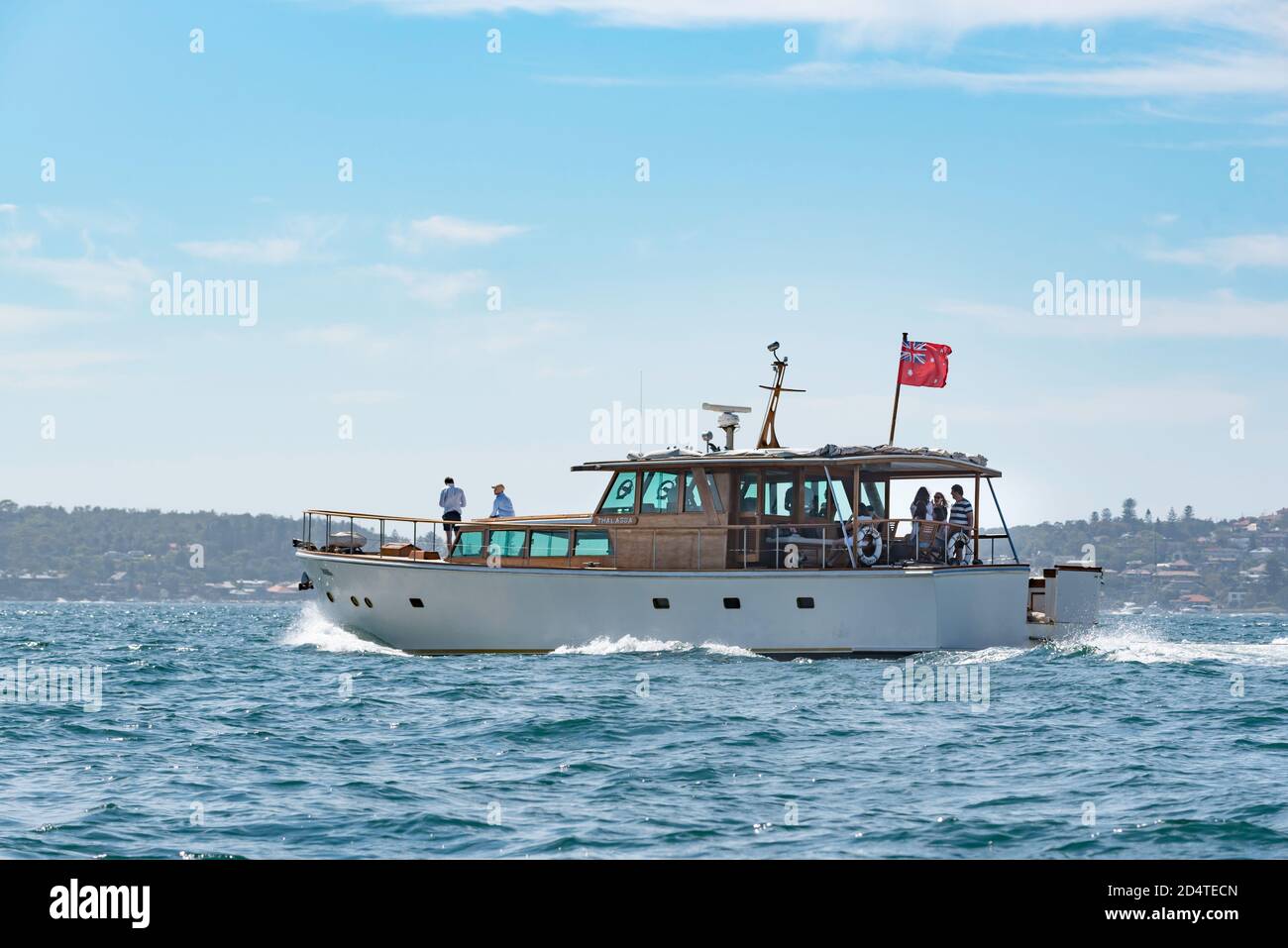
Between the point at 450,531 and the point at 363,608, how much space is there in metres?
2.38

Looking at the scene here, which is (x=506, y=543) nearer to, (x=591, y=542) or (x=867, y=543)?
(x=591, y=542)

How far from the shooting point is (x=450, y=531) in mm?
26828

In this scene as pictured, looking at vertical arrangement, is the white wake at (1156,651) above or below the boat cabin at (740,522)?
below

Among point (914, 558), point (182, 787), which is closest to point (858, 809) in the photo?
point (182, 787)

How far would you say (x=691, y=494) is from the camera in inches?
993

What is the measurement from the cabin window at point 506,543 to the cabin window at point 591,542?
1.07 metres

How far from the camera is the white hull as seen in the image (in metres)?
22.9

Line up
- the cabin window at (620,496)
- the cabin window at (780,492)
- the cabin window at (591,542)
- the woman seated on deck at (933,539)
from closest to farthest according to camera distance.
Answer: the woman seated on deck at (933,539), the cabin window at (780,492), the cabin window at (591,542), the cabin window at (620,496)

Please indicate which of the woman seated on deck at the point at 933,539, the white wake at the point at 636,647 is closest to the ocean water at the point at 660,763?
the white wake at the point at 636,647

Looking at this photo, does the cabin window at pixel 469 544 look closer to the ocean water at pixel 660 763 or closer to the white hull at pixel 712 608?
the white hull at pixel 712 608

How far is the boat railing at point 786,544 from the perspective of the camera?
23969 millimetres
